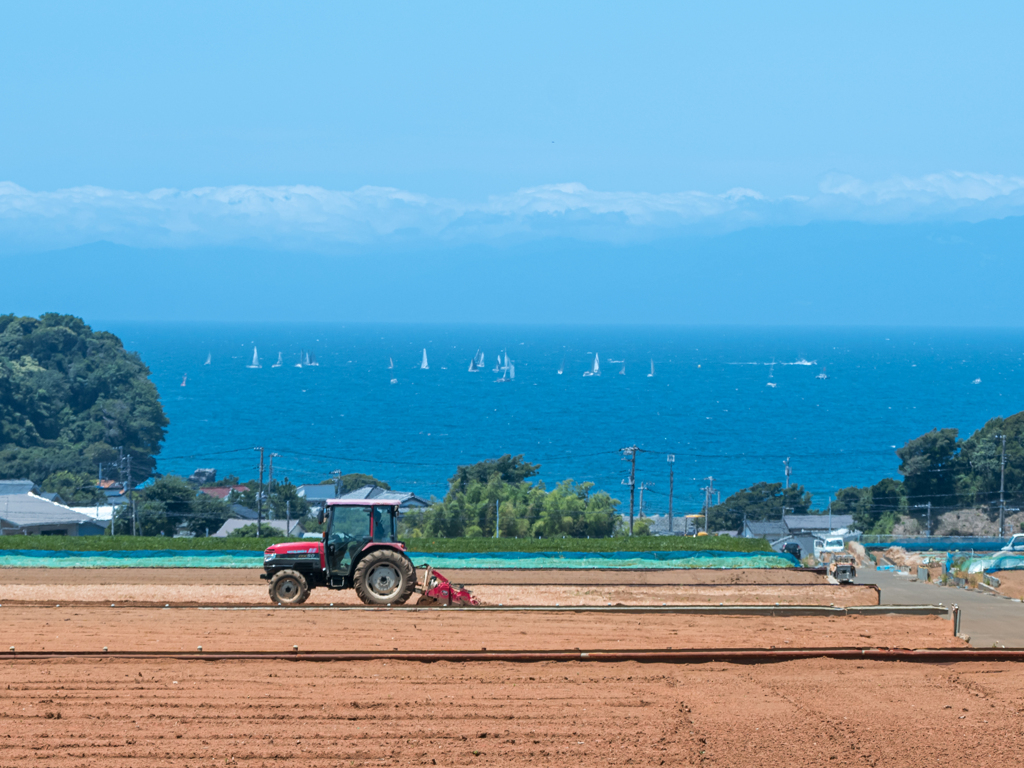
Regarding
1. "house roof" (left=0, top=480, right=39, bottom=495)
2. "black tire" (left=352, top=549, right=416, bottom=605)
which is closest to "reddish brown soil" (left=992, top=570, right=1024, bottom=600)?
"black tire" (left=352, top=549, right=416, bottom=605)

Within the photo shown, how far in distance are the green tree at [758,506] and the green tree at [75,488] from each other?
42.6 m

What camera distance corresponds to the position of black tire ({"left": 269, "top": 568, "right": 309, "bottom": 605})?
66.2 ft

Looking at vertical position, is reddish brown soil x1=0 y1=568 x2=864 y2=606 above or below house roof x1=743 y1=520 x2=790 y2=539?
above

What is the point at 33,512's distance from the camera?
51.4m

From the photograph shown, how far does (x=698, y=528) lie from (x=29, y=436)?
222ft

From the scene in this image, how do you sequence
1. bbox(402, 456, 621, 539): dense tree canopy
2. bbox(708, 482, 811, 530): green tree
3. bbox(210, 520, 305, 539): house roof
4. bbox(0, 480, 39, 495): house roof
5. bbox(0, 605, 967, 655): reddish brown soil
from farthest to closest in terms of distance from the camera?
bbox(708, 482, 811, 530): green tree
bbox(0, 480, 39, 495): house roof
bbox(210, 520, 305, 539): house roof
bbox(402, 456, 621, 539): dense tree canopy
bbox(0, 605, 967, 655): reddish brown soil

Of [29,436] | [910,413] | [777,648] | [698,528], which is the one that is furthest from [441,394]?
[777,648]

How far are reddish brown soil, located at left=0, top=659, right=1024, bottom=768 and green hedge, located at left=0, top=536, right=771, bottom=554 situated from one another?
1673 centimetres

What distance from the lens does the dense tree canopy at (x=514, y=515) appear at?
47250mm

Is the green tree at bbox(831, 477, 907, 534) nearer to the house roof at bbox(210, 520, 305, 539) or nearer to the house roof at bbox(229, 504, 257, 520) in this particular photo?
the house roof at bbox(210, 520, 305, 539)

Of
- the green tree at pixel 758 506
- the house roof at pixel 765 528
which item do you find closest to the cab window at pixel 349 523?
the house roof at pixel 765 528

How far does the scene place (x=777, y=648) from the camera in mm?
16734

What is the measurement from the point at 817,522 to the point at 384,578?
51446mm

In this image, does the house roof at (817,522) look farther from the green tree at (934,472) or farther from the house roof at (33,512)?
the house roof at (33,512)
